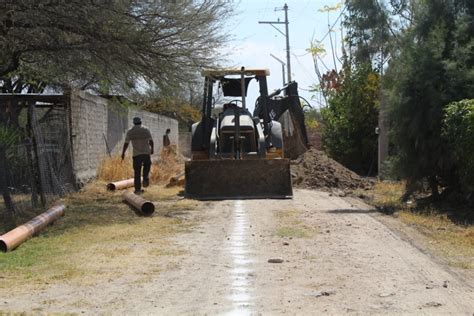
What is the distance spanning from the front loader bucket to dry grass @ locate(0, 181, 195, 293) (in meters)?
1.44

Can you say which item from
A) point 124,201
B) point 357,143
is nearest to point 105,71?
point 124,201

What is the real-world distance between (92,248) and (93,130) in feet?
38.0

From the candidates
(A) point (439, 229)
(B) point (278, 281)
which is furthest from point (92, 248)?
(A) point (439, 229)

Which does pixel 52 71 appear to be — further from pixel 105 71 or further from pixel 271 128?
pixel 271 128

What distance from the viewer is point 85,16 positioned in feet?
41.9

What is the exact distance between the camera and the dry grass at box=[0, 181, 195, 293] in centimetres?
795

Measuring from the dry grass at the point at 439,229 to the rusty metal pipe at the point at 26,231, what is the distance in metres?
5.86

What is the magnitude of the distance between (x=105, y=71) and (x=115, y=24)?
1455mm

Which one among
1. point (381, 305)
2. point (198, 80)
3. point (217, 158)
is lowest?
point (381, 305)

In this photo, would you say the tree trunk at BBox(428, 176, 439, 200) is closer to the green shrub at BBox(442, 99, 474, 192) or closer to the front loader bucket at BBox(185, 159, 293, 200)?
the green shrub at BBox(442, 99, 474, 192)

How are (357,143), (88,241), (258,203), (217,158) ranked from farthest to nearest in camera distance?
(357,143) → (217,158) → (258,203) → (88,241)

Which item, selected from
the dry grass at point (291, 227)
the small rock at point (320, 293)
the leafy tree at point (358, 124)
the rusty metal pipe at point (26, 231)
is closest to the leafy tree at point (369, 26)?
the leafy tree at point (358, 124)

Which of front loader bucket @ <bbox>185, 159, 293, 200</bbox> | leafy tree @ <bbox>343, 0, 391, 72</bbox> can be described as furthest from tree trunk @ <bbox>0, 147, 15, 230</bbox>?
leafy tree @ <bbox>343, 0, 391, 72</bbox>

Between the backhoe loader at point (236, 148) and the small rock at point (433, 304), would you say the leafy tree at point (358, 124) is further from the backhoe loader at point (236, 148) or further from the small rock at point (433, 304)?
the small rock at point (433, 304)
